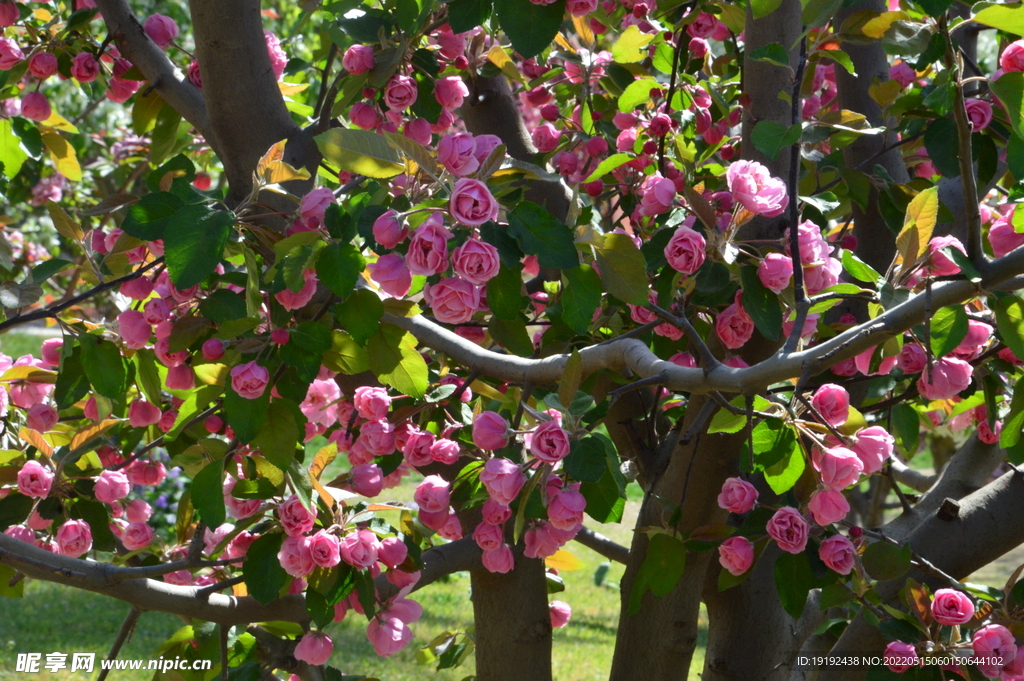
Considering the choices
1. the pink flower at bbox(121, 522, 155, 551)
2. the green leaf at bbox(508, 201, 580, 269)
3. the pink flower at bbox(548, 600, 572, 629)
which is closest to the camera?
the green leaf at bbox(508, 201, 580, 269)

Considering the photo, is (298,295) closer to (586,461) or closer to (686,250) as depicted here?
(586,461)

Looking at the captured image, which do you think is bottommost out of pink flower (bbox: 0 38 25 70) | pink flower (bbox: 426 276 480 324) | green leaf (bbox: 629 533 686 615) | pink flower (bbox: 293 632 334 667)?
pink flower (bbox: 293 632 334 667)

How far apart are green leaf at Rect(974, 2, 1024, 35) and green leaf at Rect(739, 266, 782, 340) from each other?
524mm

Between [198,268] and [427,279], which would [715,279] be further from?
[198,268]

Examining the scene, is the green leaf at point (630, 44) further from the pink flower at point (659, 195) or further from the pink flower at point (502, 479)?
the pink flower at point (502, 479)

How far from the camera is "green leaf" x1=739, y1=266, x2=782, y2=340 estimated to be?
1.43 metres

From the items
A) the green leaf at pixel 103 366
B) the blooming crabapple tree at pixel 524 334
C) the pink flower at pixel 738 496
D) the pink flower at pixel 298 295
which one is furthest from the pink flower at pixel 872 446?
the green leaf at pixel 103 366

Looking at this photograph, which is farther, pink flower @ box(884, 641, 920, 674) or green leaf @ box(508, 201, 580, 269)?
pink flower @ box(884, 641, 920, 674)

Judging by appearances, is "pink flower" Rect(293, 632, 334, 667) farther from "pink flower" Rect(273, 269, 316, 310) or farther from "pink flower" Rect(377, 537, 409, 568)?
"pink flower" Rect(273, 269, 316, 310)

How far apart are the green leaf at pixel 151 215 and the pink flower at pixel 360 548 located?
0.59m

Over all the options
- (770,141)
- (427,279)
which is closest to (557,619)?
(427,279)

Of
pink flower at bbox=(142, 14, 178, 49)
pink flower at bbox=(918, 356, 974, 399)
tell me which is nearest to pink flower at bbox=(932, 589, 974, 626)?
pink flower at bbox=(918, 356, 974, 399)

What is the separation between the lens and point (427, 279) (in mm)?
1497

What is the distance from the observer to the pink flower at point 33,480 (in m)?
1.78
